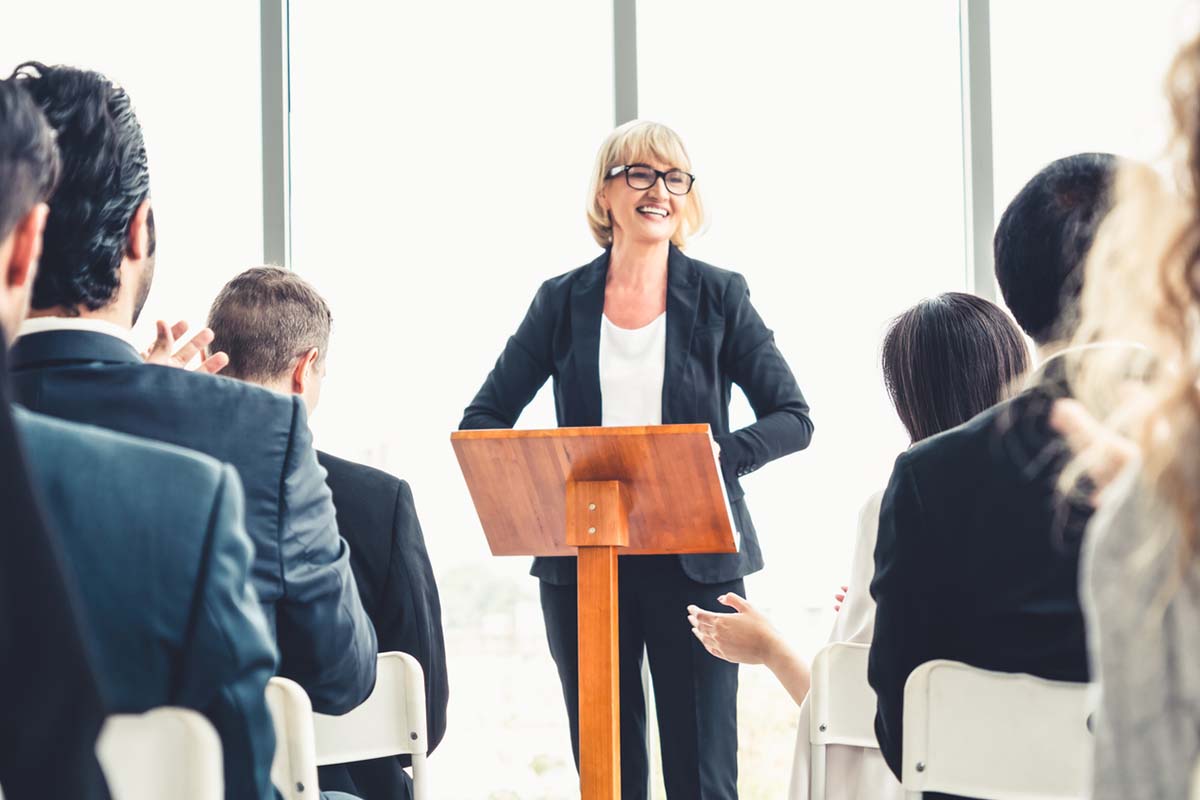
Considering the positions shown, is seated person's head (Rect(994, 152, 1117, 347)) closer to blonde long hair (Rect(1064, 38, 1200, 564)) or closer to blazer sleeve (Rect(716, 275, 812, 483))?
blonde long hair (Rect(1064, 38, 1200, 564))

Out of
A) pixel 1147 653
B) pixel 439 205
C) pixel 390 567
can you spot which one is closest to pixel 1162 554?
pixel 1147 653

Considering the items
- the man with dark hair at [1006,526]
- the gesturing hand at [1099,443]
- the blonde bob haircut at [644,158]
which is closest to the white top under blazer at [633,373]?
the blonde bob haircut at [644,158]

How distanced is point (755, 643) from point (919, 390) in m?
0.52

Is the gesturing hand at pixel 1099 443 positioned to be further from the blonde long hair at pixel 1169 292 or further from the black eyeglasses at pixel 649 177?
the black eyeglasses at pixel 649 177

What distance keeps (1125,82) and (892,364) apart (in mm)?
2569

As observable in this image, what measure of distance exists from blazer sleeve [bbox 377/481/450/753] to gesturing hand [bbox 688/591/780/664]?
1.62 ft

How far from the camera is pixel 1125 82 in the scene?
4.18 meters

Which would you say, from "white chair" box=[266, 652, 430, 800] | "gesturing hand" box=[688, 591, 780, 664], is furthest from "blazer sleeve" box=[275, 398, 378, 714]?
"gesturing hand" box=[688, 591, 780, 664]

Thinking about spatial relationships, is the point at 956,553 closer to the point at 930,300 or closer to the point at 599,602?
the point at 930,300

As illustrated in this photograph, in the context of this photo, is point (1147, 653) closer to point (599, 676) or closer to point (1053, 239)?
point (1053, 239)

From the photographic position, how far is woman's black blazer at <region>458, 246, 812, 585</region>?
321cm

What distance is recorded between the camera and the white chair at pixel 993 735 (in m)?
1.51

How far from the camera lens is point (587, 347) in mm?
3326

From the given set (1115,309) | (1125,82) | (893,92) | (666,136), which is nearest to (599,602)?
(666,136)
